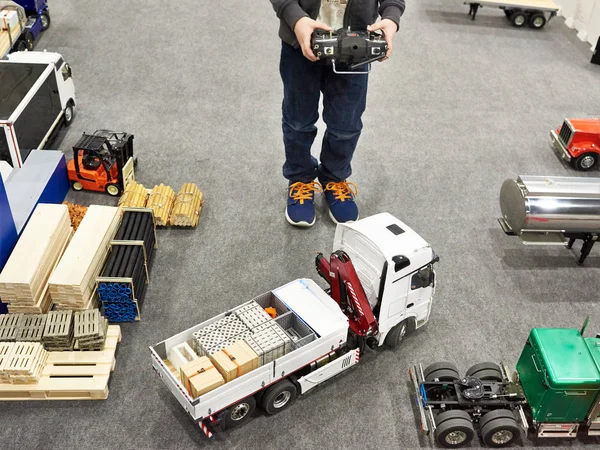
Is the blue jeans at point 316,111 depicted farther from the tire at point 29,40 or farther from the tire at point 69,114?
the tire at point 29,40

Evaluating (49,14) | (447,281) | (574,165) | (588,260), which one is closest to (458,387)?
(447,281)

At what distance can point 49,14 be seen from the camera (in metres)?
8.70

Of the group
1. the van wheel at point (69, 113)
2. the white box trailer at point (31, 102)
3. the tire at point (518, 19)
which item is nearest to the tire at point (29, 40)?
the white box trailer at point (31, 102)

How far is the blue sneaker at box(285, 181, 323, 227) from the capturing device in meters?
5.55

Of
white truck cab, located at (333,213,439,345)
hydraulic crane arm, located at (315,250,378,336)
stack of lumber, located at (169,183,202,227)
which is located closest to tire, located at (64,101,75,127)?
stack of lumber, located at (169,183,202,227)

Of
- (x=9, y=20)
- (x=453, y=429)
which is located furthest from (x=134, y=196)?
(x=453, y=429)

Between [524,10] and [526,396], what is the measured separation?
22.2 feet

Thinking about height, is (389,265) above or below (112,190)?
above

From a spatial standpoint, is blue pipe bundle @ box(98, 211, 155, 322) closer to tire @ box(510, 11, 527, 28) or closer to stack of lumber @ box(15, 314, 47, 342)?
stack of lumber @ box(15, 314, 47, 342)

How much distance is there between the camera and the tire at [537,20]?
9223 mm

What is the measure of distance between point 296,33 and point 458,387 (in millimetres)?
2479

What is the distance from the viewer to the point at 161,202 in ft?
18.2

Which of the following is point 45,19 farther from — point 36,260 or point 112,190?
point 36,260

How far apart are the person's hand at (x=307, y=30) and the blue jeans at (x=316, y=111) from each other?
0.39 meters
